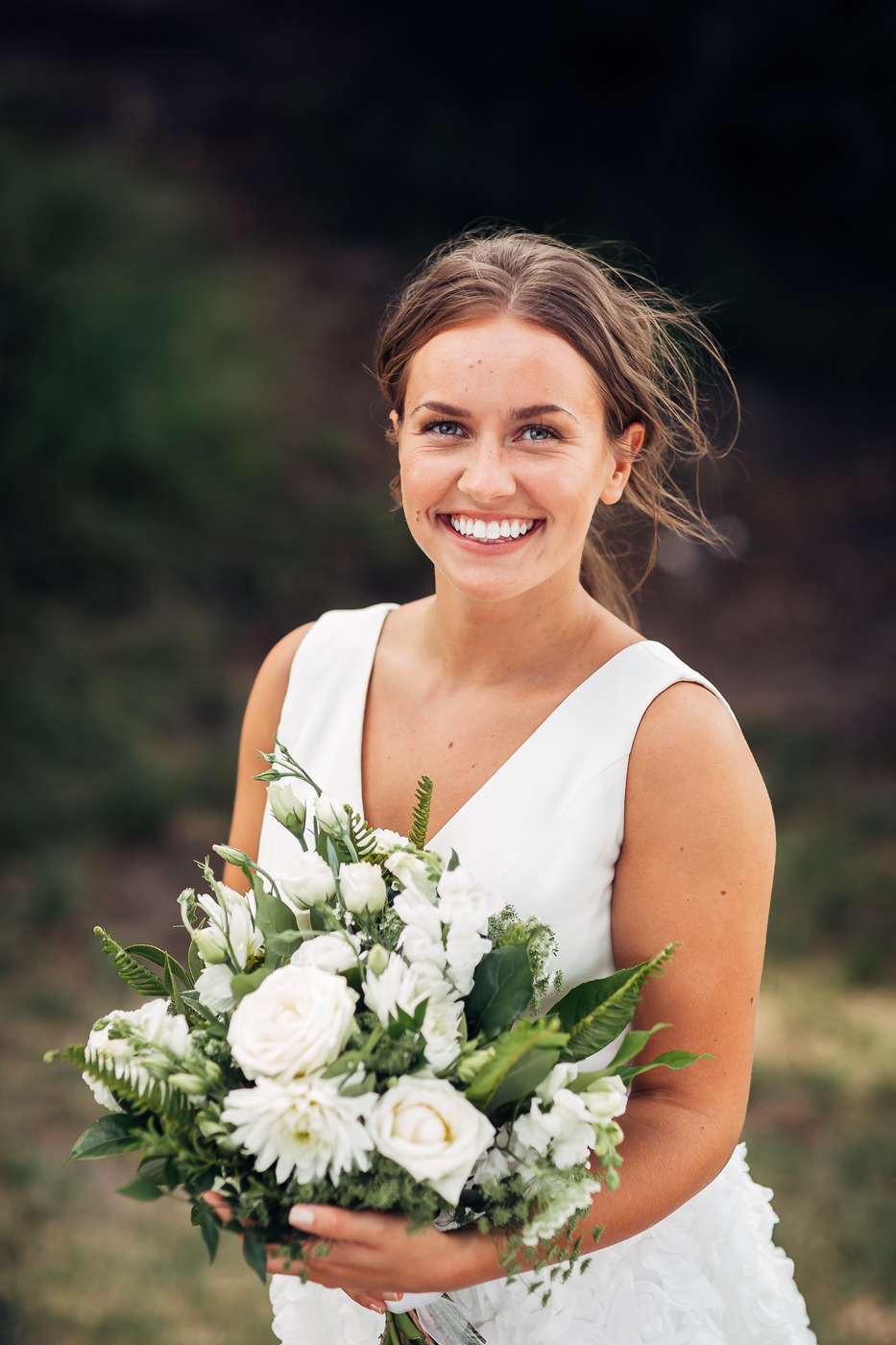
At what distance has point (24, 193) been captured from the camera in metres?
9.52

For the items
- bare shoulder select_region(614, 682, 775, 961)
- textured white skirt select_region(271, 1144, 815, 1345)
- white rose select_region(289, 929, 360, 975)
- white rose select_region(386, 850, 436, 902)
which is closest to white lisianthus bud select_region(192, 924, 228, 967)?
white rose select_region(289, 929, 360, 975)

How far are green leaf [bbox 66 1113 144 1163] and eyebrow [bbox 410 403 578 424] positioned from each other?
0.97m

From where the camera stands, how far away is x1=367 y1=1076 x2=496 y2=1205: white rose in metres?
1.21

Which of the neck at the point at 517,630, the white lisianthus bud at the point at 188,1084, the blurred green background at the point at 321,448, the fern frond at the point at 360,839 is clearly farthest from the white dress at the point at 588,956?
the blurred green background at the point at 321,448

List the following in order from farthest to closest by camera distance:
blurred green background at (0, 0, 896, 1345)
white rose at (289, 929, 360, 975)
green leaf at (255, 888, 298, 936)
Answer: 1. blurred green background at (0, 0, 896, 1345)
2. green leaf at (255, 888, 298, 936)
3. white rose at (289, 929, 360, 975)

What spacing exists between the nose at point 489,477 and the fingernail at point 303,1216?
891 mm

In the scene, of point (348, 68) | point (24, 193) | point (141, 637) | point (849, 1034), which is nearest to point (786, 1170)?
point (849, 1034)

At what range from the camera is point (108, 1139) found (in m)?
1.34

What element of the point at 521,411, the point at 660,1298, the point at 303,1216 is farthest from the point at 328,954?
the point at 660,1298

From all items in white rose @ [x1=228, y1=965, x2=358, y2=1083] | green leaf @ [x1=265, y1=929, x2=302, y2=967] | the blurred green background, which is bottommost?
white rose @ [x1=228, y1=965, x2=358, y2=1083]

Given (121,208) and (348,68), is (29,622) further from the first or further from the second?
(348,68)

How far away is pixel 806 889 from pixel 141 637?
3.94m

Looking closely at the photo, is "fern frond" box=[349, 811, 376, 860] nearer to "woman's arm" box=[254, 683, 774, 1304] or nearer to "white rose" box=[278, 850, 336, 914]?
"white rose" box=[278, 850, 336, 914]

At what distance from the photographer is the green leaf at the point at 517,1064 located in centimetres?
127
